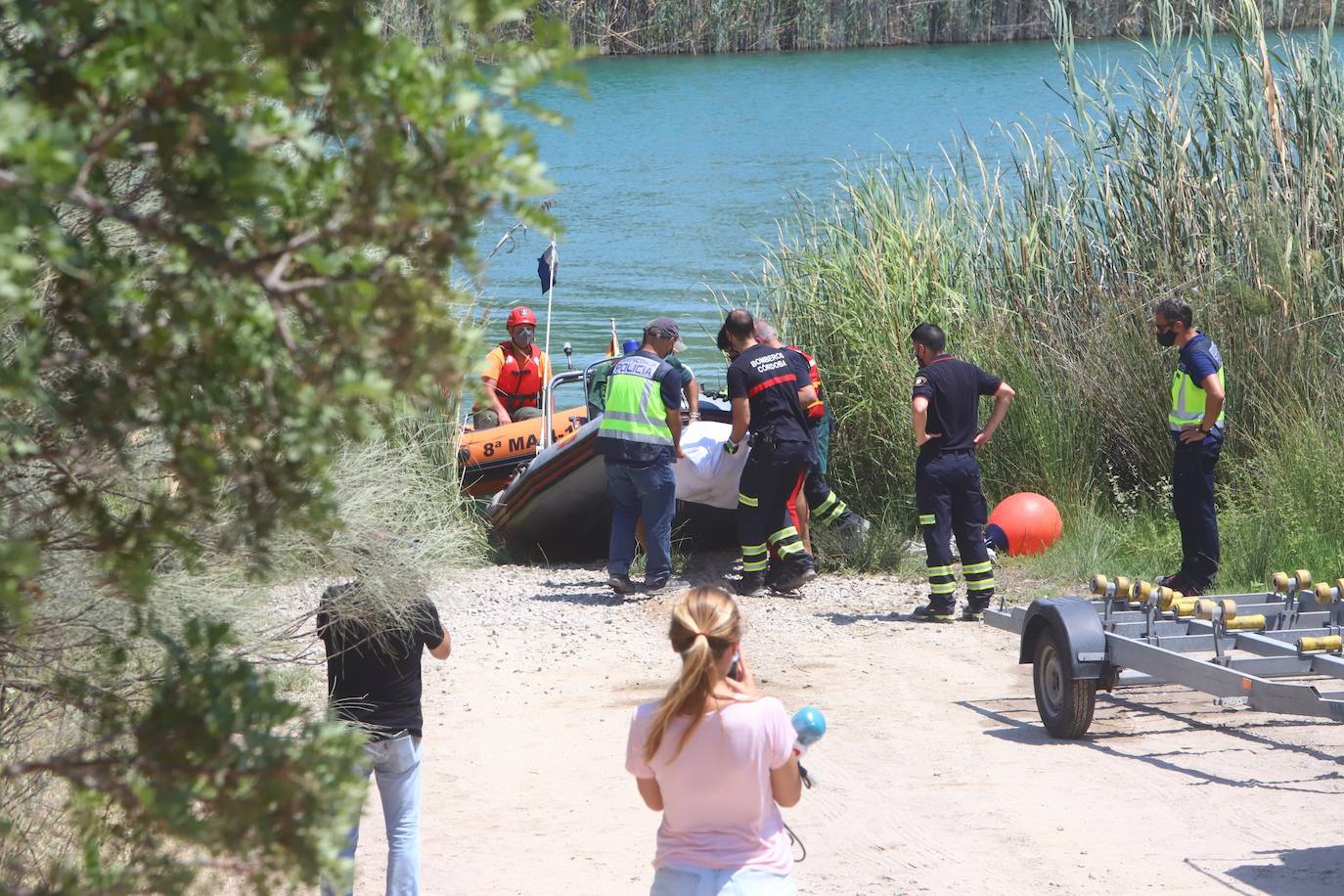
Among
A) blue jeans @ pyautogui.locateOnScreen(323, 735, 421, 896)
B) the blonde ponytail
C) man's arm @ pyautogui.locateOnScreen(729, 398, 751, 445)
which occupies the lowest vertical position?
blue jeans @ pyautogui.locateOnScreen(323, 735, 421, 896)

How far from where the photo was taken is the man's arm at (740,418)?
30.5 feet

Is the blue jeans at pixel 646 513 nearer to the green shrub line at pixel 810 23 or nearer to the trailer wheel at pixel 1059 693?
the trailer wheel at pixel 1059 693

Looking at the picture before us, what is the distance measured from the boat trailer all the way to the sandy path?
0.89ft

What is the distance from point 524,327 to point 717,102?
2544cm

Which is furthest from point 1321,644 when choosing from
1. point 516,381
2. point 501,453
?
point 516,381

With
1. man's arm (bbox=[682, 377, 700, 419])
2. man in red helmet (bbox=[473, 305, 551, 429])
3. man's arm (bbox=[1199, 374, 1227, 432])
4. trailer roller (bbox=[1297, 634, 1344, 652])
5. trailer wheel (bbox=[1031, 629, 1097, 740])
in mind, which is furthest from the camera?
man in red helmet (bbox=[473, 305, 551, 429])

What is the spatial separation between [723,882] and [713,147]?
2960 centimetres

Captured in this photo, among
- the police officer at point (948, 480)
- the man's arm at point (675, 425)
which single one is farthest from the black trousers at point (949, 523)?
the man's arm at point (675, 425)

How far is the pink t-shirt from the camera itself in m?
3.32

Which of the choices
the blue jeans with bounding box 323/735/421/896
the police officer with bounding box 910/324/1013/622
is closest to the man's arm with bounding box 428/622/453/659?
the blue jeans with bounding box 323/735/421/896

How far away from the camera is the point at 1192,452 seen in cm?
848

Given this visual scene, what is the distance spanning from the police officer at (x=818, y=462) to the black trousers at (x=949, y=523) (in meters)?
1.00

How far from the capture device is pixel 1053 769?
6.07 m

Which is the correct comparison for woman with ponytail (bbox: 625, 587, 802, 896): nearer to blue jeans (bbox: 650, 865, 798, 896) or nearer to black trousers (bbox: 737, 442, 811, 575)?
blue jeans (bbox: 650, 865, 798, 896)
